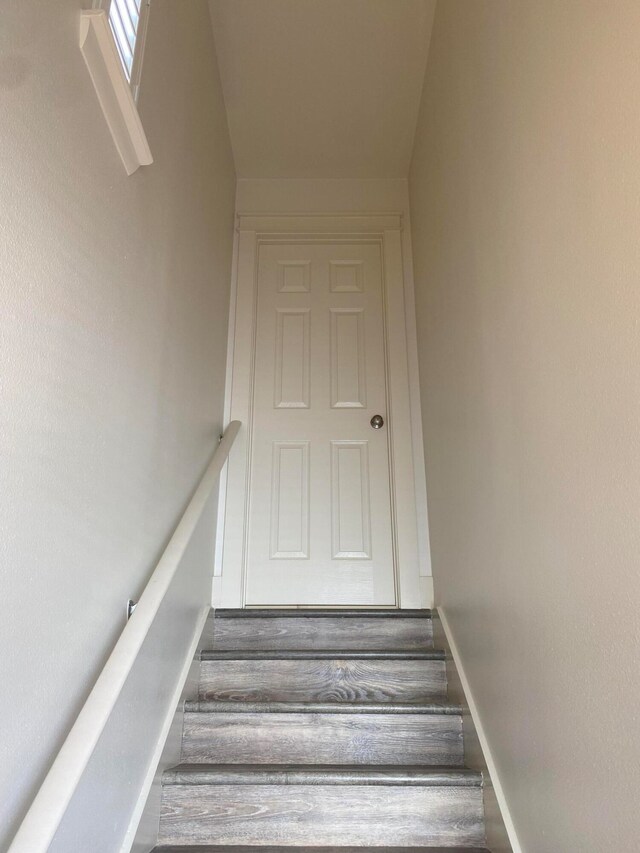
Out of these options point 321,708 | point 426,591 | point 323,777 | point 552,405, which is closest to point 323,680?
point 321,708

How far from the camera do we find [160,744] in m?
1.59

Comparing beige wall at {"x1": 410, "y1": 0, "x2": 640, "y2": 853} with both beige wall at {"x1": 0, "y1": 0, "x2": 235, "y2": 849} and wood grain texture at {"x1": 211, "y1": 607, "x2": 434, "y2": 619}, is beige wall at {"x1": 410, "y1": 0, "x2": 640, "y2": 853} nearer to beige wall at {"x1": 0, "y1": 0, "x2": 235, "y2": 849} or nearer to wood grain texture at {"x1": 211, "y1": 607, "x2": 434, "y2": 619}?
wood grain texture at {"x1": 211, "y1": 607, "x2": 434, "y2": 619}

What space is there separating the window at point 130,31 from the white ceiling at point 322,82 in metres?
1.21

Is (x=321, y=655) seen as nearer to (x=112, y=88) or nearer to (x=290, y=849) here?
(x=290, y=849)

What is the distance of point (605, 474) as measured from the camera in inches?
36.6

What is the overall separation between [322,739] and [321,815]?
0.81 feet

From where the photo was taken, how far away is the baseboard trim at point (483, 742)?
135 cm

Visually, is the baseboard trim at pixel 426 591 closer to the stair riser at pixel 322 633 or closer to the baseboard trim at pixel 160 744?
the stair riser at pixel 322 633

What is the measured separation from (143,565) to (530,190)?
1.29 meters

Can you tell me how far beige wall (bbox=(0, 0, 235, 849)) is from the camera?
2.90 feet

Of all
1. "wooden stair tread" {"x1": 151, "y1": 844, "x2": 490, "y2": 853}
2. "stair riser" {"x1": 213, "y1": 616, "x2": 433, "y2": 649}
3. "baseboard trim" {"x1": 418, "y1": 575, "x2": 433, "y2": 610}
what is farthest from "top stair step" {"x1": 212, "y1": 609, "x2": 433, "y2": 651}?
"wooden stair tread" {"x1": 151, "y1": 844, "x2": 490, "y2": 853}

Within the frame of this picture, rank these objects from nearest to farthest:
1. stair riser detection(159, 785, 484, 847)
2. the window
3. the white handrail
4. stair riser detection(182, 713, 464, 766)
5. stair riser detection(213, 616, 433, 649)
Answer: the white handrail
the window
stair riser detection(159, 785, 484, 847)
stair riser detection(182, 713, 464, 766)
stair riser detection(213, 616, 433, 649)

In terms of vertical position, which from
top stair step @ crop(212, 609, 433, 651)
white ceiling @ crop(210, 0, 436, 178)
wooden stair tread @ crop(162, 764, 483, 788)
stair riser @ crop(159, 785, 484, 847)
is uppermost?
white ceiling @ crop(210, 0, 436, 178)

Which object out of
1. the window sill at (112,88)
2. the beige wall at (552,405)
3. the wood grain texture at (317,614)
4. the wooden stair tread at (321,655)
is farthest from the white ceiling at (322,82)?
the wooden stair tread at (321,655)
